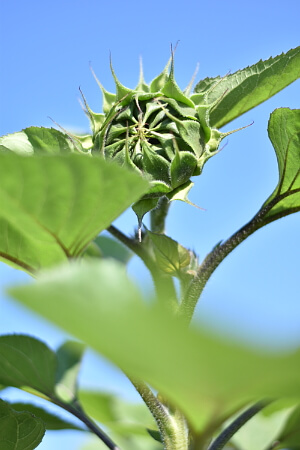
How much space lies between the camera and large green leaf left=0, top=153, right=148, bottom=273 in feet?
3.40

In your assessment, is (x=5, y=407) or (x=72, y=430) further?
(x=72, y=430)

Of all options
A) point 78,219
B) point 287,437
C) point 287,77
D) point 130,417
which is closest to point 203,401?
point 78,219

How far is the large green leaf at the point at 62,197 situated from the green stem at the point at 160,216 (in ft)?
1.51

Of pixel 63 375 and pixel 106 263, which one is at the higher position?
pixel 106 263

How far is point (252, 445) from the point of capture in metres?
2.29

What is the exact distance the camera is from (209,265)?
1.55m

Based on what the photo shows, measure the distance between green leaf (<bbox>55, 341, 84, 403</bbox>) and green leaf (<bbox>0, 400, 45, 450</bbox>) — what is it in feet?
0.77

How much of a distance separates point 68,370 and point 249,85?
1.17 metres

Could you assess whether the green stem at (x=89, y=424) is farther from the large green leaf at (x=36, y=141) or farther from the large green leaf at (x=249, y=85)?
the large green leaf at (x=249, y=85)

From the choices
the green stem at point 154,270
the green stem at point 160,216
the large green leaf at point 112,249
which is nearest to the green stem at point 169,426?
the green stem at point 154,270

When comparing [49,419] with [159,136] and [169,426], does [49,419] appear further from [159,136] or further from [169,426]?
[159,136]

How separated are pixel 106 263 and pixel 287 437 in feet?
3.66

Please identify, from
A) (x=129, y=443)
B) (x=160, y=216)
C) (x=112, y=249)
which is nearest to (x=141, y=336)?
(x=160, y=216)

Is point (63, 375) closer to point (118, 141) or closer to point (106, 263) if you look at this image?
point (118, 141)
